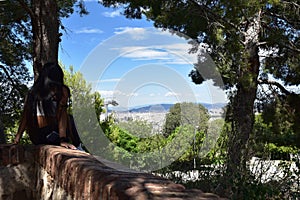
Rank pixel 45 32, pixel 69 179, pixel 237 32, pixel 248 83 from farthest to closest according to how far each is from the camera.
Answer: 1. pixel 237 32
2. pixel 248 83
3. pixel 45 32
4. pixel 69 179

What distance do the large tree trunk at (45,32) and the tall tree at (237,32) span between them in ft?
8.28

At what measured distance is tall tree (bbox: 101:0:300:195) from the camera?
24.9 ft

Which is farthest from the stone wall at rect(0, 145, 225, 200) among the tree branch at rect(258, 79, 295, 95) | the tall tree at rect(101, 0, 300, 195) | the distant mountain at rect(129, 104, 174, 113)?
the tree branch at rect(258, 79, 295, 95)

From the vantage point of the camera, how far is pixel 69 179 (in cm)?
234

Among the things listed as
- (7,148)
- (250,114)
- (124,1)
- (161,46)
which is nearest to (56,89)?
(7,148)

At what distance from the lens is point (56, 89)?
314cm

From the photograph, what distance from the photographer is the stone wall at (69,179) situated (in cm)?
161

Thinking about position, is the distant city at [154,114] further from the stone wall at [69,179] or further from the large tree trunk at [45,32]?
the stone wall at [69,179]

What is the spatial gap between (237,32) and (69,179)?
6134mm

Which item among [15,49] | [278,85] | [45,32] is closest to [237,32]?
[278,85]

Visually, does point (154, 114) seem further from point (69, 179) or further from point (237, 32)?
point (237, 32)

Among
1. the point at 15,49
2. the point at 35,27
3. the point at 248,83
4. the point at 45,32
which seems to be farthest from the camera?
the point at 15,49

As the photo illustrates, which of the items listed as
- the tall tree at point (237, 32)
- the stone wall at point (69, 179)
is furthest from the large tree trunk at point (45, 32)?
the tall tree at point (237, 32)

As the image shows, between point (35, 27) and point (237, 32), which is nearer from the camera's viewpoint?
point (35, 27)
